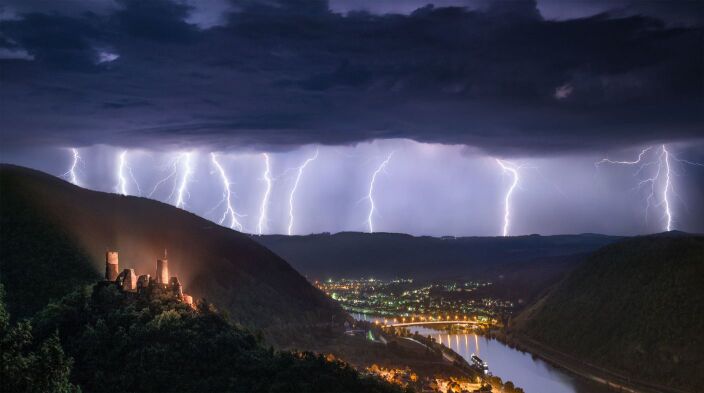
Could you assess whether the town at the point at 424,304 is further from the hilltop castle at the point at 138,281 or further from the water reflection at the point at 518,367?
the hilltop castle at the point at 138,281

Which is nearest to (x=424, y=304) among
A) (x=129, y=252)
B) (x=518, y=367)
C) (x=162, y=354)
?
(x=518, y=367)

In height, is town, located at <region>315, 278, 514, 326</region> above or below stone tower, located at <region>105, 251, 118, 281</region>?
below

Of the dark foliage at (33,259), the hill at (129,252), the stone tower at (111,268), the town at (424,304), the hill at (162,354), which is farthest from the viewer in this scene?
the town at (424,304)

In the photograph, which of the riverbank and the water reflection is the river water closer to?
the water reflection

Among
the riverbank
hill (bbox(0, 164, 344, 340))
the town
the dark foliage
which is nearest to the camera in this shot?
the dark foliage

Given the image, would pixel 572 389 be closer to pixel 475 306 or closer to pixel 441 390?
pixel 441 390

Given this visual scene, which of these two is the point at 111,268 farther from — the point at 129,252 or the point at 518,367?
the point at 518,367

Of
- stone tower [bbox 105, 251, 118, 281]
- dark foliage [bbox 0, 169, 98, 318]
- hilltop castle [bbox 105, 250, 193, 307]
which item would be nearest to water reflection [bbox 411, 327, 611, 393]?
hilltop castle [bbox 105, 250, 193, 307]

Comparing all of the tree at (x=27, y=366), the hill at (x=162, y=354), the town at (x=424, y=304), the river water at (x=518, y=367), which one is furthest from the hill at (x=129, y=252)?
the town at (x=424, y=304)
